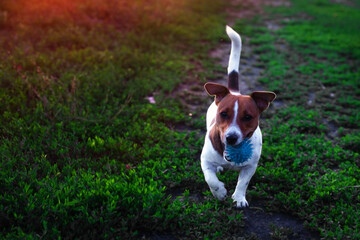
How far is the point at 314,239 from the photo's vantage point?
324 centimetres

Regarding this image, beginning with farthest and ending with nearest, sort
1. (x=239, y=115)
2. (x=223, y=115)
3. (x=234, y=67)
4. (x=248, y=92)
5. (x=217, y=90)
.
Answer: (x=248, y=92) < (x=234, y=67) < (x=217, y=90) < (x=223, y=115) < (x=239, y=115)

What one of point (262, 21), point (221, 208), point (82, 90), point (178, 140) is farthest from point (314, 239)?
point (262, 21)

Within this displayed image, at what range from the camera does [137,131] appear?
16.1 feet

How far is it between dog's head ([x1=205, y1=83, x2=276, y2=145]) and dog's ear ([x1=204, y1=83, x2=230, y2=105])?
22 millimetres

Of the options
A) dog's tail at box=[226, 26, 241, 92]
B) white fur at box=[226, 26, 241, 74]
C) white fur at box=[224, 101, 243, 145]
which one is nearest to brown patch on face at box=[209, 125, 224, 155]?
white fur at box=[224, 101, 243, 145]

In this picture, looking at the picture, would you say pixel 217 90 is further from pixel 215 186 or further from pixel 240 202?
pixel 240 202

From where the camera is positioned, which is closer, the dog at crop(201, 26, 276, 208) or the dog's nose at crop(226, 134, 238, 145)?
the dog's nose at crop(226, 134, 238, 145)

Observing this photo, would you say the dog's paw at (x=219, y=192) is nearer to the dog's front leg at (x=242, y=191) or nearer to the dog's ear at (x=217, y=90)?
the dog's front leg at (x=242, y=191)

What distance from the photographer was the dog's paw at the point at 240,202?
360 centimetres

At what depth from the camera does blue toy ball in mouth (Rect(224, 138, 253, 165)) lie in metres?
3.43

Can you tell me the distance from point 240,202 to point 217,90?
124 centimetres

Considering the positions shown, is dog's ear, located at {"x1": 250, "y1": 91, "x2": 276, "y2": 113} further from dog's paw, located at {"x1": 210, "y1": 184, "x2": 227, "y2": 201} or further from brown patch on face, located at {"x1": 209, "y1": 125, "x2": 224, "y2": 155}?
dog's paw, located at {"x1": 210, "y1": 184, "x2": 227, "y2": 201}

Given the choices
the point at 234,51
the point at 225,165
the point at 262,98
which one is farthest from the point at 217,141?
the point at 234,51

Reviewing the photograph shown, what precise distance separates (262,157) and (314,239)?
1.54 meters
